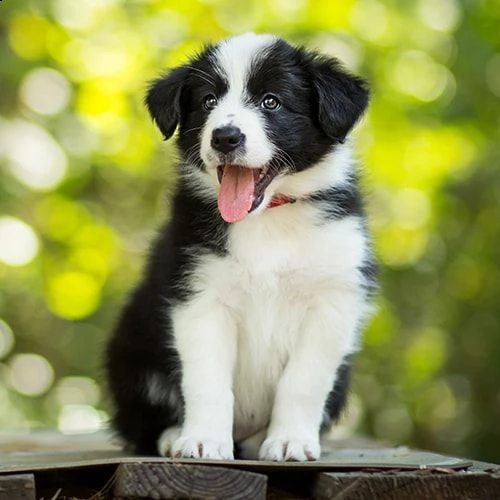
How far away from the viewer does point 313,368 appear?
4.13m

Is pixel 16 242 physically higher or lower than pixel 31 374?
A: higher

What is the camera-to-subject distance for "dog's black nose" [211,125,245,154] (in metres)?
3.98

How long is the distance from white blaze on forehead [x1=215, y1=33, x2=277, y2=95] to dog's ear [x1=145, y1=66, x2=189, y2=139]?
191mm

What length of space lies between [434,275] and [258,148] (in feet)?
13.7

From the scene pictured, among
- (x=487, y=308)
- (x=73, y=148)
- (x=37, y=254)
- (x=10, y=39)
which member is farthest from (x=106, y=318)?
(x=487, y=308)

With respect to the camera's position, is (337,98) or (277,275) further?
(337,98)

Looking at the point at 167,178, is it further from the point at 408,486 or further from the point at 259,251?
the point at 408,486

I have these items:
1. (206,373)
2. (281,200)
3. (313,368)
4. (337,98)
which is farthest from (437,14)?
(206,373)

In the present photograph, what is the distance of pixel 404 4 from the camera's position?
855 centimetres

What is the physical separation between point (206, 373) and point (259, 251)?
46cm

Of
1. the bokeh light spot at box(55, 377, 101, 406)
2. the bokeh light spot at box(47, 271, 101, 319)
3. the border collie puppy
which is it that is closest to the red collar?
the border collie puppy

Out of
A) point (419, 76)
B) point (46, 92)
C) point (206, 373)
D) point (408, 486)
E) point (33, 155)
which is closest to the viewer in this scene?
point (408, 486)

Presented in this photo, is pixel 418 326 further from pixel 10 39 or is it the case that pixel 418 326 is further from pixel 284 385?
pixel 284 385

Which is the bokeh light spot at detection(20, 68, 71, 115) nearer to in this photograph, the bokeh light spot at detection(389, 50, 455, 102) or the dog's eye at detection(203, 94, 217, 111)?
the bokeh light spot at detection(389, 50, 455, 102)
